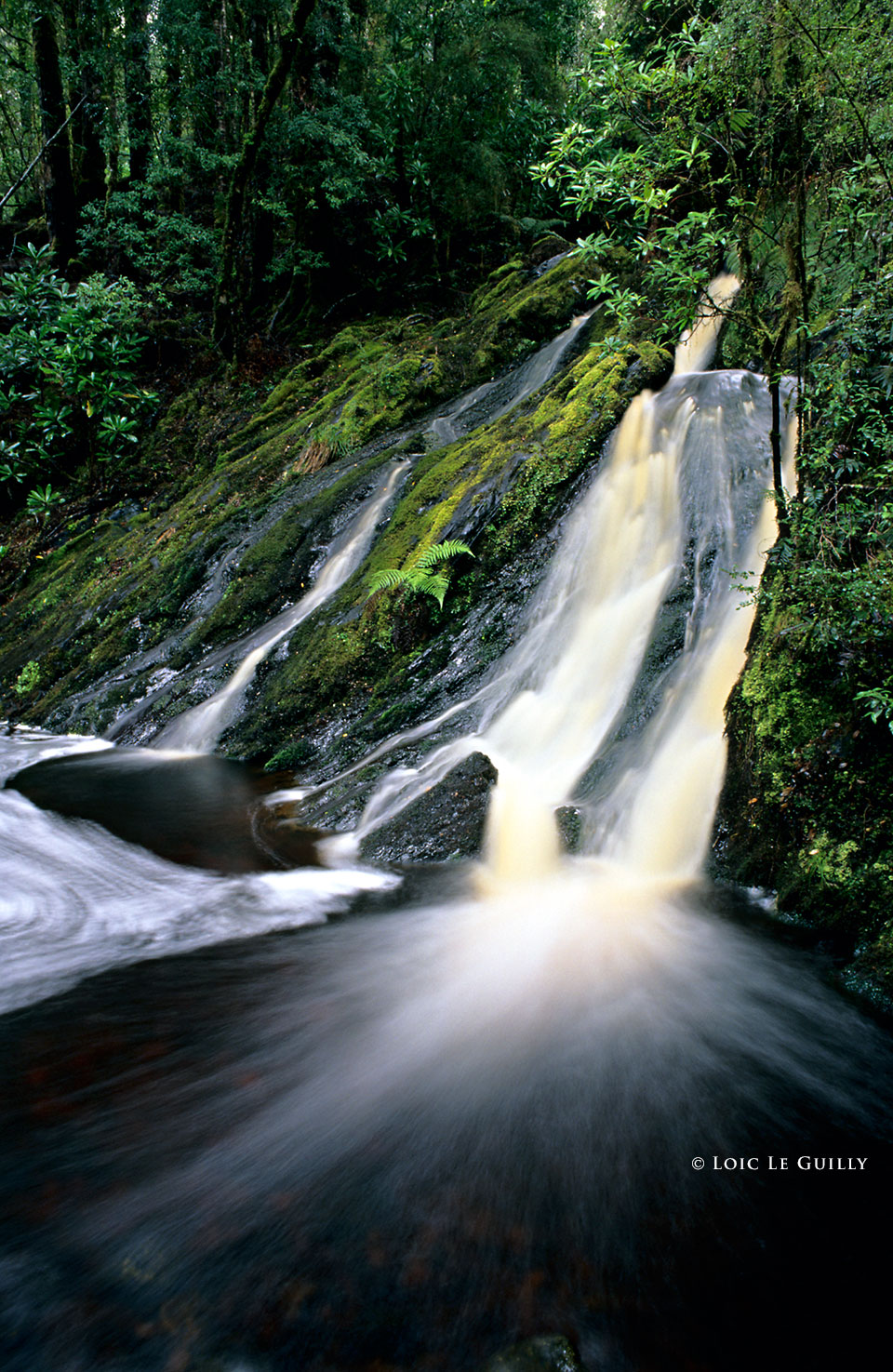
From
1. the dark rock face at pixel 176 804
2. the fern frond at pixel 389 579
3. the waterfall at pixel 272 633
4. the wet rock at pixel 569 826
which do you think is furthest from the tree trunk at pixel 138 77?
the wet rock at pixel 569 826

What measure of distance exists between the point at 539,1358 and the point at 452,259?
54.9 ft

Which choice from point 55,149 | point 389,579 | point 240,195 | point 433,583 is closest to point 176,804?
point 389,579

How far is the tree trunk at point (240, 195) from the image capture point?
Result: 10961 millimetres

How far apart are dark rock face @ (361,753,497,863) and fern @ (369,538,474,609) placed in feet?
6.16

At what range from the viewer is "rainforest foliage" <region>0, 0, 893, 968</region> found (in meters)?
3.83

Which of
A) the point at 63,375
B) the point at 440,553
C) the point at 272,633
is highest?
the point at 63,375

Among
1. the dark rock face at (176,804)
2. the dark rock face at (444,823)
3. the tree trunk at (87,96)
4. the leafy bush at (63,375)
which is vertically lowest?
the dark rock face at (176,804)

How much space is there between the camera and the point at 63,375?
11070mm

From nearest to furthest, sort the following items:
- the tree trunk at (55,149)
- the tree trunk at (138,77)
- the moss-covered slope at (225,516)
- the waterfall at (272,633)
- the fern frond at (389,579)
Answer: the fern frond at (389,579) < the waterfall at (272,633) < the moss-covered slope at (225,516) < the tree trunk at (55,149) < the tree trunk at (138,77)

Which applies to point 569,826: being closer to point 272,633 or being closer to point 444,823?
point 444,823

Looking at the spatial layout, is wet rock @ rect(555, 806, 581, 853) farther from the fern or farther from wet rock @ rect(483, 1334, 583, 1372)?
wet rock @ rect(483, 1334, 583, 1372)

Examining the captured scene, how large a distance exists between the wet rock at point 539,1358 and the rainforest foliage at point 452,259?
7.95ft

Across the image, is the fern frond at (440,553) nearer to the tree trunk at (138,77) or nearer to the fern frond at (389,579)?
the fern frond at (389,579)

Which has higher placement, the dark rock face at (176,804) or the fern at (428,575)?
the fern at (428,575)
